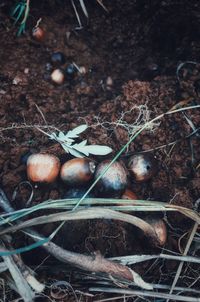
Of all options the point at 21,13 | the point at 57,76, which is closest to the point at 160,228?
the point at 57,76

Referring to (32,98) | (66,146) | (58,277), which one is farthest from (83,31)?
(58,277)

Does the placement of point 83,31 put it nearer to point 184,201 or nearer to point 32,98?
point 32,98

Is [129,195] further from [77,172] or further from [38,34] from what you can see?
[38,34]

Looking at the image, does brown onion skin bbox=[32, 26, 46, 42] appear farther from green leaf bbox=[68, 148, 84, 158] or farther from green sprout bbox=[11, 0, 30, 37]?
green leaf bbox=[68, 148, 84, 158]

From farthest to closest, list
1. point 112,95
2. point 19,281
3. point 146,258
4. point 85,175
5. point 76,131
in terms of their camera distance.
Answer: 1. point 112,95
2. point 76,131
3. point 85,175
4. point 146,258
5. point 19,281

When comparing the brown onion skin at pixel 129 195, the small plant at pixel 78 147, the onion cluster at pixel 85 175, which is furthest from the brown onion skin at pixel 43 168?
the brown onion skin at pixel 129 195

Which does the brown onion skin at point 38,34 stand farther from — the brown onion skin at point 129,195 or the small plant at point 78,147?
the brown onion skin at point 129,195
